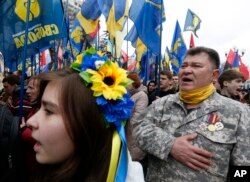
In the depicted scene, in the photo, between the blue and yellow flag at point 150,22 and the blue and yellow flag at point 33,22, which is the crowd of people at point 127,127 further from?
the blue and yellow flag at point 150,22

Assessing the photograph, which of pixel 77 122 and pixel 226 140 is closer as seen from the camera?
pixel 77 122

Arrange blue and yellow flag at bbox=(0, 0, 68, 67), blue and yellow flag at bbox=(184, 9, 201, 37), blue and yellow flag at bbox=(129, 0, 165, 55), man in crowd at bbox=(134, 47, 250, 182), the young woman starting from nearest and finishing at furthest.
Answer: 1. the young woman
2. man in crowd at bbox=(134, 47, 250, 182)
3. blue and yellow flag at bbox=(0, 0, 68, 67)
4. blue and yellow flag at bbox=(129, 0, 165, 55)
5. blue and yellow flag at bbox=(184, 9, 201, 37)

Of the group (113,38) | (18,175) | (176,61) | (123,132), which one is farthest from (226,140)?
(176,61)

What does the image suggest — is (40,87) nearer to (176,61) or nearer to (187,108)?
(187,108)

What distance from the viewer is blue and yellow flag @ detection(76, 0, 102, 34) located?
7285 mm

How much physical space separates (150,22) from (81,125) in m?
5.38

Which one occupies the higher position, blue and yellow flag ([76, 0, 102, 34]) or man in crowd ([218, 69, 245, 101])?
blue and yellow flag ([76, 0, 102, 34])

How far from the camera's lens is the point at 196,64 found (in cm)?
265

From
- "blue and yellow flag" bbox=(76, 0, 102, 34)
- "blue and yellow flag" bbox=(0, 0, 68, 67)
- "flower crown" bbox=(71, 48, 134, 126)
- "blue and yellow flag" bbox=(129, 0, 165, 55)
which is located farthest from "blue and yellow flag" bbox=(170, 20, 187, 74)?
"flower crown" bbox=(71, 48, 134, 126)

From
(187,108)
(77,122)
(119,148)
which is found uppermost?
(77,122)

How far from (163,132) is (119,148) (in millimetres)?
1064

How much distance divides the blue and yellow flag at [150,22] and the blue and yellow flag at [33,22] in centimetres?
169

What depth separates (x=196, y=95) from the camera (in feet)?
8.29

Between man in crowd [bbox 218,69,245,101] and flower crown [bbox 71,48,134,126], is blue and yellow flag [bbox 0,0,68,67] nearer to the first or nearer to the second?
man in crowd [bbox 218,69,245,101]
